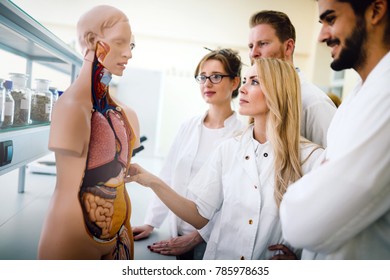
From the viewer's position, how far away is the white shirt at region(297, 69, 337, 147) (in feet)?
3.80

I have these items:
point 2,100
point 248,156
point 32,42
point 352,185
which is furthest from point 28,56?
point 352,185

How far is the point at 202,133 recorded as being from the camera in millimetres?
1379

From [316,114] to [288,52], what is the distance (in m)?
0.30

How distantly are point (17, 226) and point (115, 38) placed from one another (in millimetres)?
676

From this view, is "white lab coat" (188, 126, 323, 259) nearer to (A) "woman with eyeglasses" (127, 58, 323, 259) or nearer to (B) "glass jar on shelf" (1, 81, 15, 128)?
(A) "woman with eyeglasses" (127, 58, 323, 259)

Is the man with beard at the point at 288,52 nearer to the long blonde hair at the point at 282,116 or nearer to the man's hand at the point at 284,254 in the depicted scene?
the long blonde hair at the point at 282,116

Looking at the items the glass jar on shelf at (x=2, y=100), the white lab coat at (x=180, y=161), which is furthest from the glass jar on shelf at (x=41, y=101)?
the white lab coat at (x=180, y=161)

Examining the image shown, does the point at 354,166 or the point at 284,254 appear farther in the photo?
the point at 284,254

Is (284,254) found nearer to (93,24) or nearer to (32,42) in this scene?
(93,24)

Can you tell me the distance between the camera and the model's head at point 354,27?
761 mm

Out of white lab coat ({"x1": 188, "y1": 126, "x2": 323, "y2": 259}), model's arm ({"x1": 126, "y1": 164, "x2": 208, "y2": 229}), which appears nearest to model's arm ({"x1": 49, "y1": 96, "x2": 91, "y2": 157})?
model's arm ({"x1": 126, "y1": 164, "x2": 208, "y2": 229})

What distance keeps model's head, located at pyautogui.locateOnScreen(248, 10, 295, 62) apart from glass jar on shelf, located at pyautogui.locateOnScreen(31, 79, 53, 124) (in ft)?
2.60
